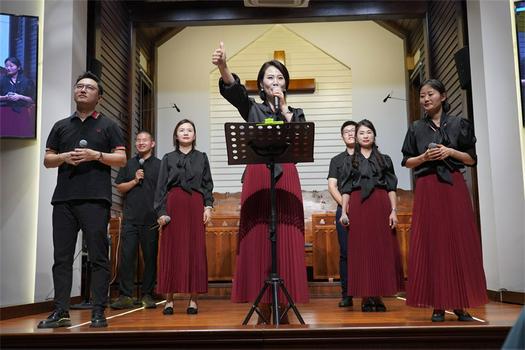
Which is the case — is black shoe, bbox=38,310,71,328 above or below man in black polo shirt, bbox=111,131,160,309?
below

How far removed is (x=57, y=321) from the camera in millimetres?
3238

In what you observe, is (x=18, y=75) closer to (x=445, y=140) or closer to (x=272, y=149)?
(x=272, y=149)

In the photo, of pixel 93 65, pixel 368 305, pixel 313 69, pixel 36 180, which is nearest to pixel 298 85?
pixel 313 69

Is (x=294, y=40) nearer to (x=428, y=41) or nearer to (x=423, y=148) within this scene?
(x=428, y=41)

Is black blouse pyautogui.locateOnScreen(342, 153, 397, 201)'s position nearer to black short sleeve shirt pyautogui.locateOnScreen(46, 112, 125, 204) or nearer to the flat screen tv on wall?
black short sleeve shirt pyautogui.locateOnScreen(46, 112, 125, 204)

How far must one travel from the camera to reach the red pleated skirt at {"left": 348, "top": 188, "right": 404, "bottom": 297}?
164 inches

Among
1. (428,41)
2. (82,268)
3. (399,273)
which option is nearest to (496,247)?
(399,273)

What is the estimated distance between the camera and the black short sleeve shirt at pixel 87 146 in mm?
3287

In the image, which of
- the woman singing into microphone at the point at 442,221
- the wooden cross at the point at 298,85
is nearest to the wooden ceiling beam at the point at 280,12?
the wooden cross at the point at 298,85

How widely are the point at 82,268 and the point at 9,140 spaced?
149 centimetres

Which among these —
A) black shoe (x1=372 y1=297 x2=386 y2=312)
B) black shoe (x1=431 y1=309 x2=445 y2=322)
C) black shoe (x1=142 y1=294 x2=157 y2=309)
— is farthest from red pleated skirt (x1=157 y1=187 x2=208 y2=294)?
black shoe (x1=431 y1=309 x2=445 y2=322)

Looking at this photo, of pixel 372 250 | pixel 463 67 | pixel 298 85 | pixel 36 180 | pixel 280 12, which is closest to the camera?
pixel 372 250

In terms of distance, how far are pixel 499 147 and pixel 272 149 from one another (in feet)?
9.38

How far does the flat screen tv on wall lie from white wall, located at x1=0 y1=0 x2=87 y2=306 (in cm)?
24
